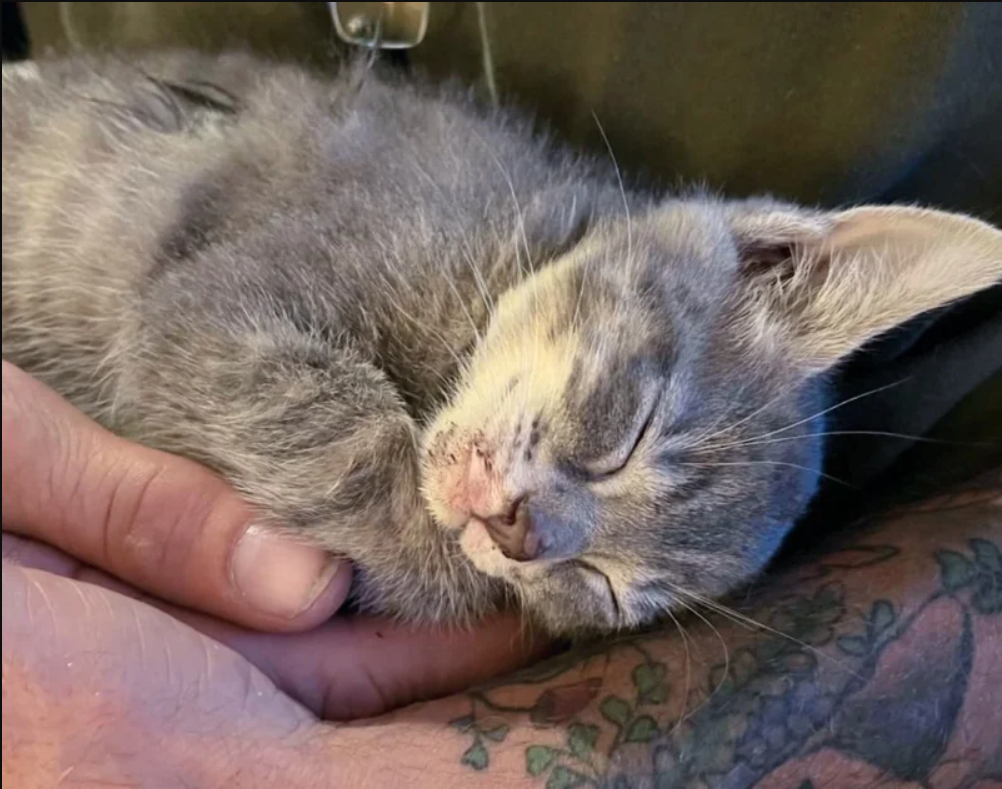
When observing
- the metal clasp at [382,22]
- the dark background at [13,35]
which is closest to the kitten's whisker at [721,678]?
the metal clasp at [382,22]

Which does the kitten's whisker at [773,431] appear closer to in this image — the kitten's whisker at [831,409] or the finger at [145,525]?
the kitten's whisker at [831,409]

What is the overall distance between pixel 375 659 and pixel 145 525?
291 millimetres

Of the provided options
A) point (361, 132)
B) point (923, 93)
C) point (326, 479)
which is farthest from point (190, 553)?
point (923, 93)

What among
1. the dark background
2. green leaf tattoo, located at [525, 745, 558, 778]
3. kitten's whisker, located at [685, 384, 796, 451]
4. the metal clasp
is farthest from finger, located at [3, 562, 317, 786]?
the dark background

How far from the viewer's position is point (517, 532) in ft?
3.49

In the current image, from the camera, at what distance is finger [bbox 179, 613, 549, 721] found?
113 cm

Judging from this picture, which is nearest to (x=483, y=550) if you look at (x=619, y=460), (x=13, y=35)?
(x=619, y=460)

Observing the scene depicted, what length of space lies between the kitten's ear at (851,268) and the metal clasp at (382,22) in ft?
2.05

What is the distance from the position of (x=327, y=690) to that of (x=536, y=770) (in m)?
0.26

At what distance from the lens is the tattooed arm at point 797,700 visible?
39.9 inches

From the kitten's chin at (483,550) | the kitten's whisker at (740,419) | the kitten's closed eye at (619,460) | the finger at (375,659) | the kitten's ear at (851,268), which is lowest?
the finger at (375,659)

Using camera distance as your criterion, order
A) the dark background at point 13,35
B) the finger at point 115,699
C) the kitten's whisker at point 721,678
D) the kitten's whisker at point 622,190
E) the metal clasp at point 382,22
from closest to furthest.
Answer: the finger at point 115,699
the kitten's whisker at point 721,678
the kitten's whisker at point 622,190
the metal clasp at point 382,22
the dark background at point 13,35

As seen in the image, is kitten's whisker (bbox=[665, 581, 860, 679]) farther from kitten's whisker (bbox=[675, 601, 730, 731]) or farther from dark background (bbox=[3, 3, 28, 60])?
dark background (bbox=[3, 3, 28, 60])

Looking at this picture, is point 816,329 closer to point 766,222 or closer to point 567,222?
point 766,222
